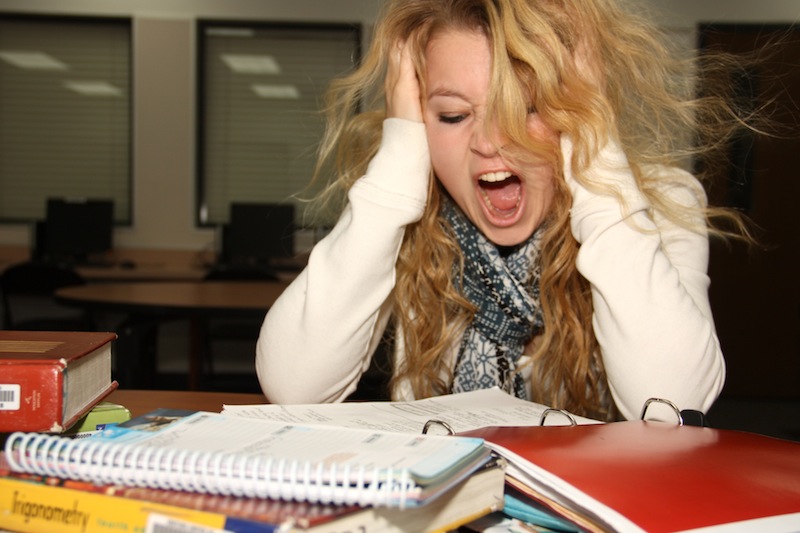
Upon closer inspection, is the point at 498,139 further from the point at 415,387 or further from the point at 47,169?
the point at 47,169

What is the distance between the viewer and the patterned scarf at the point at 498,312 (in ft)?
4.15

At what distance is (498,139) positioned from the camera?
112 cm

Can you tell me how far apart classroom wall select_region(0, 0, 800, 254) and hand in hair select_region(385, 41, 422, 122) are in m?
4.51

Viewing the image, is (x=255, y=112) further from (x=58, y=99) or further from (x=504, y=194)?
(x=504, y=194)

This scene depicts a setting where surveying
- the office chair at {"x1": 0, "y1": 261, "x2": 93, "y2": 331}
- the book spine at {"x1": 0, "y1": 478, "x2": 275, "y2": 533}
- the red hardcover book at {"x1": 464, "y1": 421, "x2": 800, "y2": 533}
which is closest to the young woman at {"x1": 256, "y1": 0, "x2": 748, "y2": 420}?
the red hardcover book at {"x1": 464, "y1": 421, "x2": 800, "y2": 533}

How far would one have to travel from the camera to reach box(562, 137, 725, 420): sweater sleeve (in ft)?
3.27

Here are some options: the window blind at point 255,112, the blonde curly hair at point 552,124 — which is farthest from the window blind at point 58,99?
the blonde curly hair at point 552,124

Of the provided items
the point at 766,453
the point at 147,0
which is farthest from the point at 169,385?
the point at 766,453

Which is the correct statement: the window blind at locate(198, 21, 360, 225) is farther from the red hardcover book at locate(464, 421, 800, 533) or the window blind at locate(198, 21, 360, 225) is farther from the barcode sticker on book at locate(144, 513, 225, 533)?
the barcode sticker on book at locate(144, 513, 225, 533)

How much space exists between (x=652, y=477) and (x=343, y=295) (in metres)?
0.62

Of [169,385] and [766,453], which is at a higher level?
[766,453]

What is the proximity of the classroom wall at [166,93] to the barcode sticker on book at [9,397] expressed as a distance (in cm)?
521

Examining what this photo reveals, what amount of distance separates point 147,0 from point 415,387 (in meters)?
5.17

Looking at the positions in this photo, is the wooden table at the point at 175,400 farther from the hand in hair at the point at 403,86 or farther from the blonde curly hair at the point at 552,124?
the hand in hair at the point at 403,86
